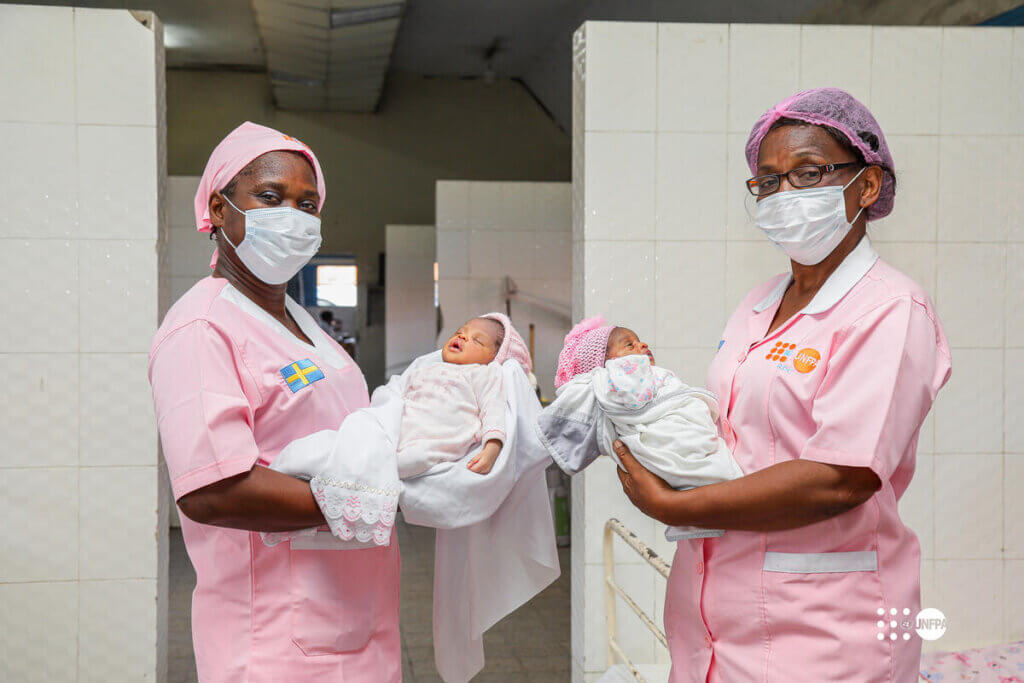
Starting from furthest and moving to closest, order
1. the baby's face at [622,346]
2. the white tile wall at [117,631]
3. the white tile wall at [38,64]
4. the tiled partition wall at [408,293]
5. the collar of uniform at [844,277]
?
1. the tiled partition wall at [408,293]
2. the white tile wall at [117,631]
3. the white tile wall at [38,64]
4. the baby's face at [622,346]
5. the collar of uniform at [844,277]

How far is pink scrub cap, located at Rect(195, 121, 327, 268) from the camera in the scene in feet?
4.61

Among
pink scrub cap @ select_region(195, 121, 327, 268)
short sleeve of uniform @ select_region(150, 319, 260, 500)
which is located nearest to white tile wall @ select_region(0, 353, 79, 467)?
pink scrub cap @ select_region(195, 121, 327, 268)

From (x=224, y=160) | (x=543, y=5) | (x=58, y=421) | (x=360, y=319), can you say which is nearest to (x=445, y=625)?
(x=224, y=160)

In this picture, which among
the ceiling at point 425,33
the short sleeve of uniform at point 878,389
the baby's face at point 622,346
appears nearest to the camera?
the short sleeve of uniform at point 878,389

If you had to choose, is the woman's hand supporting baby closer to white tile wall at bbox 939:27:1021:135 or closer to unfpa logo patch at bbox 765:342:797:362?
unfpa logo patch at bbox 765:342:797:362

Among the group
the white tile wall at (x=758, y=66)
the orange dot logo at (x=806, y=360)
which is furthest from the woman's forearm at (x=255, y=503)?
the white tile wall at (x=758, y=66)

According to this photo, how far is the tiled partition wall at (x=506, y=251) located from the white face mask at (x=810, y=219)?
3.80 meters

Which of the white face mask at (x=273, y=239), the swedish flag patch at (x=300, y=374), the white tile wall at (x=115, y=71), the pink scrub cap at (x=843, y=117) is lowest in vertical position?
the swedish flag patch at (x=300, y=374)

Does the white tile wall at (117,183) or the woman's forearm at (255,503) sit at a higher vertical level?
the white tile wall at (117,183)

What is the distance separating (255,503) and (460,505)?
34cm

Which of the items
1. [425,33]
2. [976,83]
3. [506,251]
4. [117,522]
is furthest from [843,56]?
[425,33]

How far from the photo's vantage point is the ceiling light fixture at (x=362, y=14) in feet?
18.3

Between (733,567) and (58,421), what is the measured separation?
206 cm

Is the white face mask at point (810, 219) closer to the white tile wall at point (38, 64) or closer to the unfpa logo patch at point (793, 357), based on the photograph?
the unfpa logo patch at point (793, 357)
